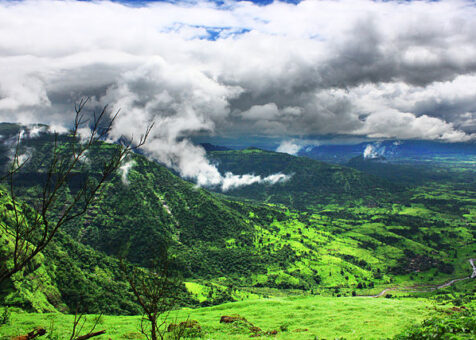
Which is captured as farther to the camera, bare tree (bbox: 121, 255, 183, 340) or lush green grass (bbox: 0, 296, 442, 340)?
lush green grass (bbox: 0, 296, 442, 340)

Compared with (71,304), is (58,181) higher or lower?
higher

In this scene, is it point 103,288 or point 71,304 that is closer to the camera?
point 71,304

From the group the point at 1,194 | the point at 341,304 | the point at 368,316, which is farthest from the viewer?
the point at 1,194

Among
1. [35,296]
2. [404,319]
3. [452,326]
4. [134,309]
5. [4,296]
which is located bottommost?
[134,309]

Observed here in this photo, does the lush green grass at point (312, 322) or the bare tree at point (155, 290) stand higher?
the bare tree at point (155, 290)

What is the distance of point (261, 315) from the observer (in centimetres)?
5675

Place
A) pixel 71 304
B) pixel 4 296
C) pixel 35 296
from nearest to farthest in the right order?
pixel 4 296 < pixel 35 296 < pixel 71 304

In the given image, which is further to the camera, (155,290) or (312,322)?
(312,322)

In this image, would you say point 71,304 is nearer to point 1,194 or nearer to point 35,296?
point 35,296

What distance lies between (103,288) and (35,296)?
54.5 metres

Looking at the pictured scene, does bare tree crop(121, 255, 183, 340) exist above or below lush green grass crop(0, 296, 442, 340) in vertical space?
above

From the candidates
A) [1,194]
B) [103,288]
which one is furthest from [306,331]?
[1,194]

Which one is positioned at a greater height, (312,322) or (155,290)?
(155,290)

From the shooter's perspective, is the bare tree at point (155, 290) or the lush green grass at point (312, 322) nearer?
the bare tree at point (155, 290)
